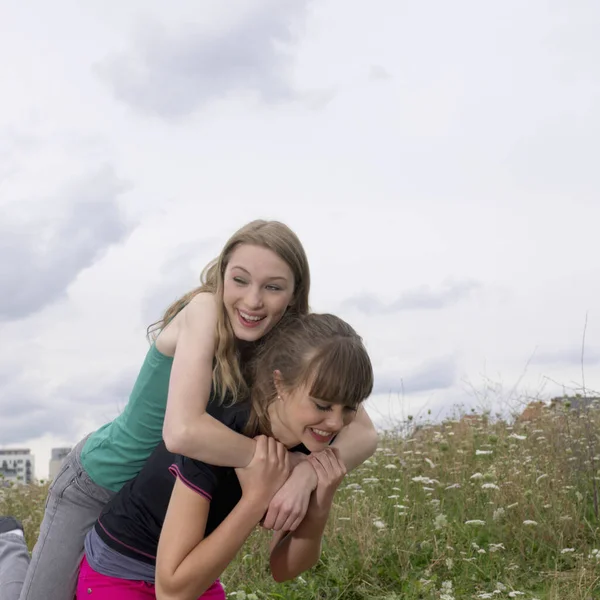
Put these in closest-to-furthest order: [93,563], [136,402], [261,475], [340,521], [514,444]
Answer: [261,475], [93,563], [136,402], [340,521], [514,444]

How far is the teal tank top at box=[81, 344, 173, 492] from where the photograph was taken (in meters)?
3.47

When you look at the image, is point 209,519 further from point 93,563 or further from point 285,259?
point 285,259

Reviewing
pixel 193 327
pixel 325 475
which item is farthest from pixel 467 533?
pixel 193 327

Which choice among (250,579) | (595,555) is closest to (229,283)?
(250,579)

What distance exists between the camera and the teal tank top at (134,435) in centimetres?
347

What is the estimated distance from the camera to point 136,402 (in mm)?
3559

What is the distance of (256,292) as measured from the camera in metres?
3.19

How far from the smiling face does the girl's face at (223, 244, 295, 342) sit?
478 mm

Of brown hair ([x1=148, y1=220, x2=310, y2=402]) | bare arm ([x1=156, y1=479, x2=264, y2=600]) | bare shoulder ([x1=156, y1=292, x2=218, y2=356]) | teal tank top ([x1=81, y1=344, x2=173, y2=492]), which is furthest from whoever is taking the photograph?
teal tank top ([x1=81, y1=344, x2=173, y2=492])

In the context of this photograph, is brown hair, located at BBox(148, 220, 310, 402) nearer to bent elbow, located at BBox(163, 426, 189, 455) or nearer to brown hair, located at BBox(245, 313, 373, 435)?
brown hair, located at BBox(245, 313, 373, 435)

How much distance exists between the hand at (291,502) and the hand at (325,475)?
4 centimetres

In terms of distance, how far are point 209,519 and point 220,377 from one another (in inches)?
20.4

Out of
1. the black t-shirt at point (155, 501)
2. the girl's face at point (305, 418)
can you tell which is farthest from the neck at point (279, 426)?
the black t-shirt at point (155, 501)

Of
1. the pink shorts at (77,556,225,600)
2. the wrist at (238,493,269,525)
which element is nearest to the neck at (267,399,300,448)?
the wrist at (238,493,269,525)
